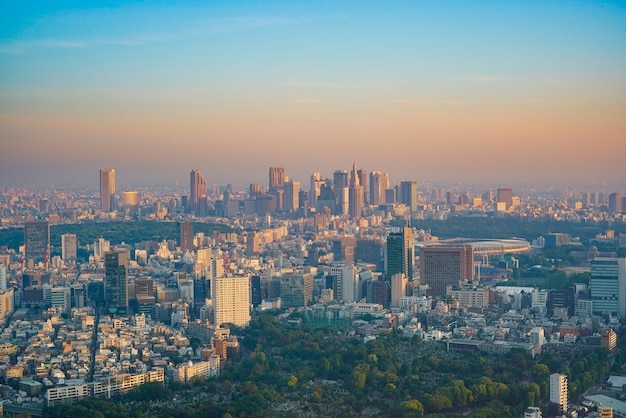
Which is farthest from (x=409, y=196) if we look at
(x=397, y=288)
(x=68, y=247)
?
(x=397, y=288)

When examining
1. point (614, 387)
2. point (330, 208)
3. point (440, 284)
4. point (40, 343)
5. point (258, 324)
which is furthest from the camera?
point (330, 208)

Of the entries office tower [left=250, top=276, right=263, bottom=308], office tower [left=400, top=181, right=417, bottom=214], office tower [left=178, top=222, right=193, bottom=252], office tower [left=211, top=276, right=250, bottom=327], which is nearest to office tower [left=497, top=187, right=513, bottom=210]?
office tower [left=400, top=181, right=417, bottom=214]

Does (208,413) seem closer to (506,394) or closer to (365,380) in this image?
(365,380)

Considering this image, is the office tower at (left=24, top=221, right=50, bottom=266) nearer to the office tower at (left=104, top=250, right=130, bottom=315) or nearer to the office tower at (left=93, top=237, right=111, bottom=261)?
the office tower at (left=93, top=237, right=111, bottom=261)

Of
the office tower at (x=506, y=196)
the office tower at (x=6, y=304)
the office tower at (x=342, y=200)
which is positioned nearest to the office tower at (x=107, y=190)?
the office tower at (x=6, y=304)

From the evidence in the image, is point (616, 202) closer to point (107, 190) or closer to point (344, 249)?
point (344, 249)

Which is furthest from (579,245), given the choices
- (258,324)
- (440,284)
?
(258,324)
